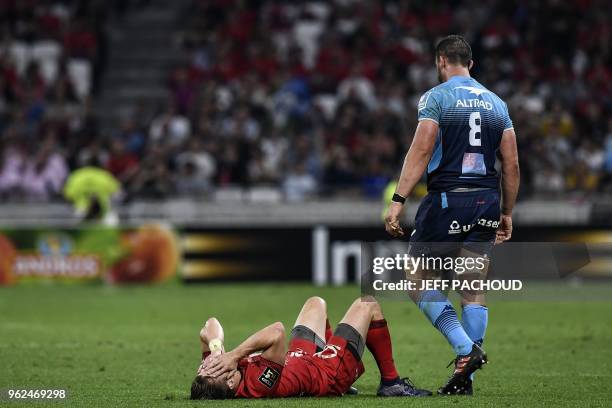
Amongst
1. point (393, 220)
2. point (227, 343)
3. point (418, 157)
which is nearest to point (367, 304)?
point (393, 220)

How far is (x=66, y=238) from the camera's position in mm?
21609

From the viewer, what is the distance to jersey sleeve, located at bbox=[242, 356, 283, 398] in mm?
8867

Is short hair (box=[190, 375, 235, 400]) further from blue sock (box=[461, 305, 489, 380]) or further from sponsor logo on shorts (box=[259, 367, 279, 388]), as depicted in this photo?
blue sock (box=[461, 305, 489, 380])

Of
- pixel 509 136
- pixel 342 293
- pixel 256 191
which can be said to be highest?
pixel 509 136

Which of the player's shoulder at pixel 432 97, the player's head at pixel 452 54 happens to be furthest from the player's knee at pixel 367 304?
the player's head at pixel 452 54

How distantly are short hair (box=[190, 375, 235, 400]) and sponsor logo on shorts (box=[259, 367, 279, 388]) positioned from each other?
23 cm

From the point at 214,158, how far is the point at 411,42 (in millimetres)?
5374

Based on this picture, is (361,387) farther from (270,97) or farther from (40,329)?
(270,97)

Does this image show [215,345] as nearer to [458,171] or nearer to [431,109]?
[458,171]

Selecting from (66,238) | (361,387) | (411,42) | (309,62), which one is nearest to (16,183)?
(66,238)

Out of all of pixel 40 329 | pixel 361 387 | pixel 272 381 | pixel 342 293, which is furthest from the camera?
pixel 342 293

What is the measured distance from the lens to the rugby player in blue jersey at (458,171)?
9.06 m

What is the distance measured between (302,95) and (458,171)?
54.3 ft

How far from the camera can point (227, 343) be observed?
530 inches
